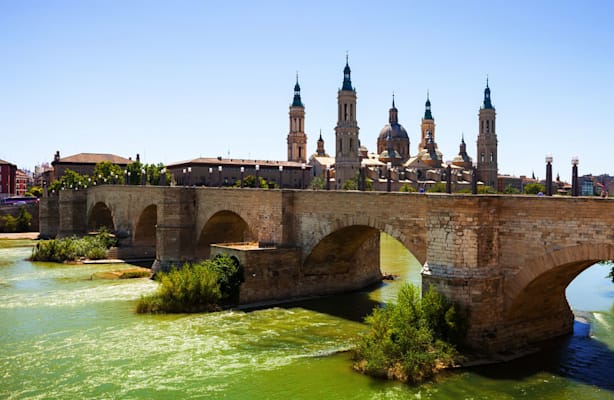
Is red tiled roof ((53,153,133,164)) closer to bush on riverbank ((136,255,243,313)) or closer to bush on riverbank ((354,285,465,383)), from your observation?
bush on riverbank ((136,255,243,313))

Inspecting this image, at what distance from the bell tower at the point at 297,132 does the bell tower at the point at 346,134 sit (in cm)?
2191

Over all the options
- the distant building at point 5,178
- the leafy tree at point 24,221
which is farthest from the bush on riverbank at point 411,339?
the distant building at point 5,178

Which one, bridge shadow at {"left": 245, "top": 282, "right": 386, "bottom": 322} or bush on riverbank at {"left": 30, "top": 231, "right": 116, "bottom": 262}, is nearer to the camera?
bridge shadow at {"left": 245, "top": 282, "right": 386, "bottom": 322}

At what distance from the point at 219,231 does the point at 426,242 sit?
1822 cm

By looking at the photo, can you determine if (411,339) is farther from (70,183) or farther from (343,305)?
(70,183)

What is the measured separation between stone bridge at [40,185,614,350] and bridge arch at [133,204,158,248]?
19.3ft

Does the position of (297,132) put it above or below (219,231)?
above

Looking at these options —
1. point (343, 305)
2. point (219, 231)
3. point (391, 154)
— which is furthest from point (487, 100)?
point (343, 305)

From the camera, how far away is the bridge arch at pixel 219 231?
34.2 meters

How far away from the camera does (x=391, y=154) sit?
369ft

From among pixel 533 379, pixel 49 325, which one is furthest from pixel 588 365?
pixel 49 325

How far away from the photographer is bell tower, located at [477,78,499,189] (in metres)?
104

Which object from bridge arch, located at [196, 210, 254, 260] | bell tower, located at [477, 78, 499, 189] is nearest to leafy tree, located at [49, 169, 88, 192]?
bridge arch, located at [196, 210, 254, 260]

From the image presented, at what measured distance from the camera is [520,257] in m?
17.6
